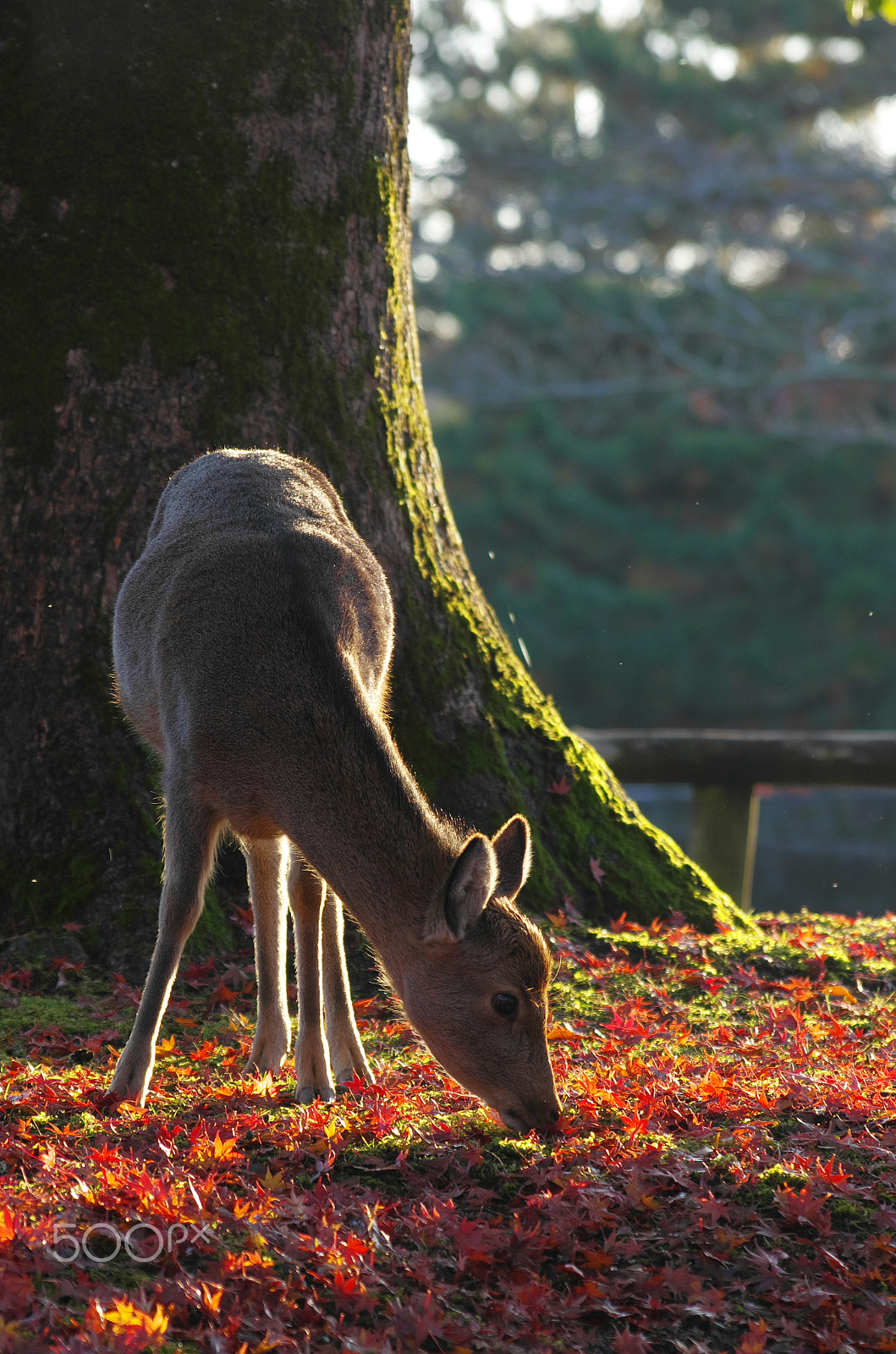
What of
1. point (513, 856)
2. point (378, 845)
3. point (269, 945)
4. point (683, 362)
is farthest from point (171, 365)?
point (683, 362)

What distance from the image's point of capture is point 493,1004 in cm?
372

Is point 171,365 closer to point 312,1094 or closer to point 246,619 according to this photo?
point 246,619

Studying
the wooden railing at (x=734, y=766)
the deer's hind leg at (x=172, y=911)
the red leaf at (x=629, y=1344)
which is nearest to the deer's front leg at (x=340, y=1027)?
the deer's hind leg at (x=172, y=911)

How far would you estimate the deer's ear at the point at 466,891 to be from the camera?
3488mm

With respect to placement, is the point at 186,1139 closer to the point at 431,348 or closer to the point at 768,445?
the point at 768,445

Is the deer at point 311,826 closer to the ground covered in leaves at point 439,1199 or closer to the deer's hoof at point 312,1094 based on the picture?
the deer's hoof at point 312,1094

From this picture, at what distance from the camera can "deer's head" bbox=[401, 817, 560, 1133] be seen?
12.2 feet

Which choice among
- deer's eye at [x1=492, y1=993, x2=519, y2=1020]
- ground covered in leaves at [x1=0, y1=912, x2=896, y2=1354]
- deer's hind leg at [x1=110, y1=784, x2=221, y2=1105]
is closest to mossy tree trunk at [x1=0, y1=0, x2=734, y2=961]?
ground covered in leaves at [x1=0, y1=912, x2=896, y2=1354]

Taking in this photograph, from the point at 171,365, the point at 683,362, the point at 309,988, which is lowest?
the point at 309,988

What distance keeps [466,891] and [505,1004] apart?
377 mm

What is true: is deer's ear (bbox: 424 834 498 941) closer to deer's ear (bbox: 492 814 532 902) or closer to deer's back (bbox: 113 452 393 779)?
deer's ear (bbox: 492 814 532 902)

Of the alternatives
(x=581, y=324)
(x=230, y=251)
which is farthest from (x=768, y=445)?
(x=230, y=251)

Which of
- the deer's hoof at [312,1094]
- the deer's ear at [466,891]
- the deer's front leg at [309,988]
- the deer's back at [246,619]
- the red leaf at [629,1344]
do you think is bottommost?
the deer's hoof at [312,1094]

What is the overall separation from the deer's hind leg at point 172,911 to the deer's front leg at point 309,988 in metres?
0.35
